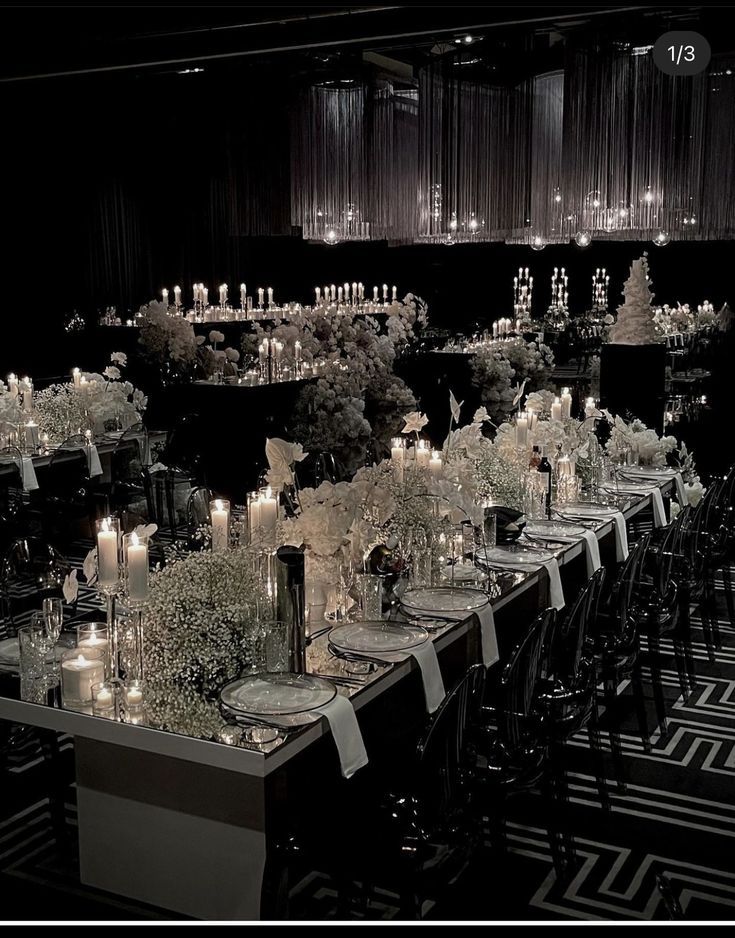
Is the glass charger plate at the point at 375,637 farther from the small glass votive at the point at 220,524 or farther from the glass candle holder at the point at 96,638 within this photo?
→ the glass candle holder at the point at 96,638

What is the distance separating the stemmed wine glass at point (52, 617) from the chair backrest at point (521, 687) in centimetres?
147

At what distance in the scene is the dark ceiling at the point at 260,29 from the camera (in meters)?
4.55

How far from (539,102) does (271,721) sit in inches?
214

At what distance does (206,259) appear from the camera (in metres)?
17.4

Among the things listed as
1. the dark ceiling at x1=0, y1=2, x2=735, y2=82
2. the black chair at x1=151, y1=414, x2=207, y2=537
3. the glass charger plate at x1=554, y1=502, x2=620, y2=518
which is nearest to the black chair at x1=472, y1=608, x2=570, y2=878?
the glass charger plate at x1=554, y1=502, x2=620, y2=518

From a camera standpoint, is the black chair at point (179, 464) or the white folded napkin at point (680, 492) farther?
the black chair at point (179, 464)

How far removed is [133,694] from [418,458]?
2270mm

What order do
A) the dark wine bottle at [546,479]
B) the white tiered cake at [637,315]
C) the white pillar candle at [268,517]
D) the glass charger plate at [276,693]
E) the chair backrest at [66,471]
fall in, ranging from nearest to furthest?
the glass charger plate at [276,693], the white pillar candle at [268,517], the dark wine bottle at [546,479], the chair backrest at [66,471], the white tiered cake at [637,315]

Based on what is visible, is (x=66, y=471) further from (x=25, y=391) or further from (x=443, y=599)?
(x=443, y=599)

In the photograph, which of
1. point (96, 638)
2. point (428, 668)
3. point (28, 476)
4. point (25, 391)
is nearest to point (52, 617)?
point (96, 638)

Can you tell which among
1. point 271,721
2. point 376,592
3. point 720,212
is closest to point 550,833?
point 376,592

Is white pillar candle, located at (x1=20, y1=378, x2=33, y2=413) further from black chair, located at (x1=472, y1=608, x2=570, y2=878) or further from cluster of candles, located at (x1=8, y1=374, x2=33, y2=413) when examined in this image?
black chair, located at (x1=472, y1=608, x2=570, y2=878)

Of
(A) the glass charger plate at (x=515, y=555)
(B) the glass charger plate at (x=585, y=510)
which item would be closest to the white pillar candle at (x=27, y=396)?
(B) the glass charger plate at (x=585, y=510)
